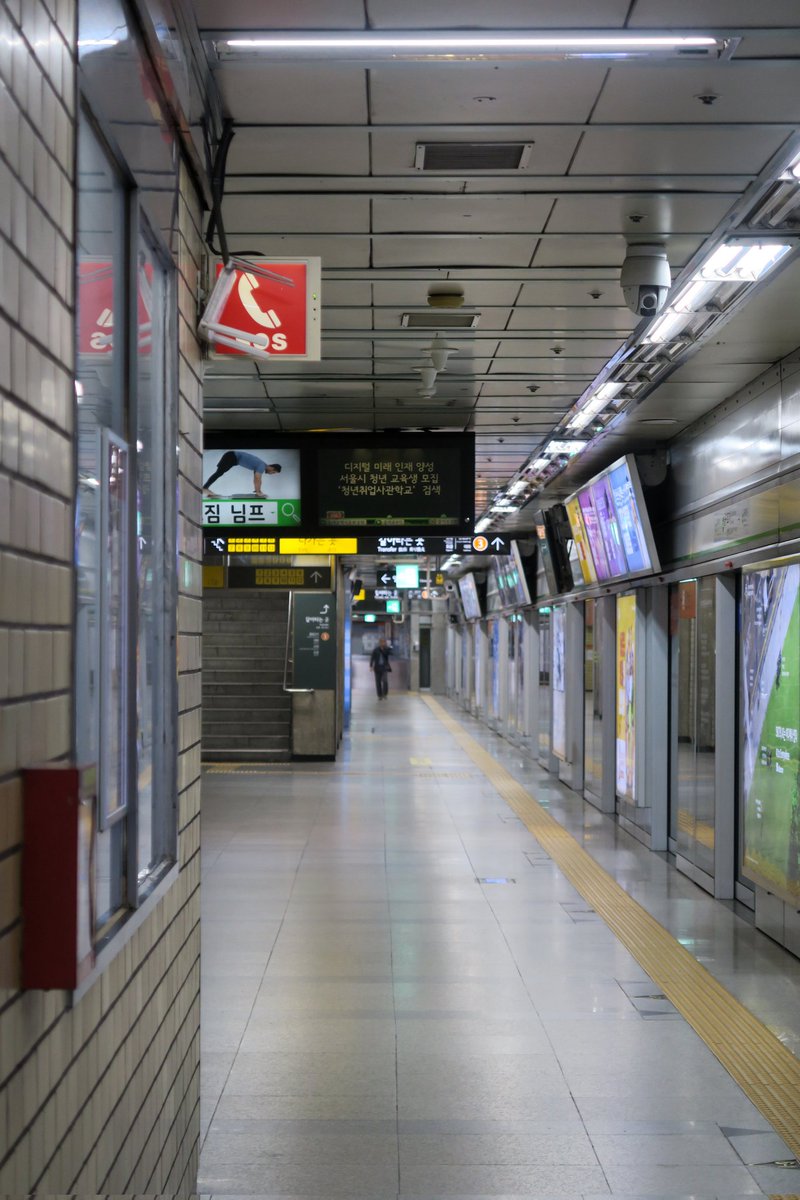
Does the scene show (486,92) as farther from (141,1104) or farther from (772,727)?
(772,727)

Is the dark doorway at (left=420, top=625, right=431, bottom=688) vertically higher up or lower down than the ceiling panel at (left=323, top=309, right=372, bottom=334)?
lower down

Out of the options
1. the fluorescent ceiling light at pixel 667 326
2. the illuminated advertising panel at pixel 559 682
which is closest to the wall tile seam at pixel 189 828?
the fluorescent ceiling light at pixel 667 326

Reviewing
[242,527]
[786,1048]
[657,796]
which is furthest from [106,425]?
[657,796]

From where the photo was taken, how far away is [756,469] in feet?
23.2

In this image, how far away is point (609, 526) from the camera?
1015 centimetres

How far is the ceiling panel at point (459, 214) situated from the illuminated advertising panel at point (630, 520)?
4.48 m

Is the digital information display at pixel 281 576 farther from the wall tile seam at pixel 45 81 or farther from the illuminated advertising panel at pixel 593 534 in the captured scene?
the wall tile seam at pixel 45 81

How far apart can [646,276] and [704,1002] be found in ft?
10.5

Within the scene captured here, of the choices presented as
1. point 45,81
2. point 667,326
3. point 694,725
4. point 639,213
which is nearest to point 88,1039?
point 45,81

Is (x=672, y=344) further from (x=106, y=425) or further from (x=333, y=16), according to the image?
(x=106, y=425)

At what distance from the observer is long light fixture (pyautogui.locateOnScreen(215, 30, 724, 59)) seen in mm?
3256

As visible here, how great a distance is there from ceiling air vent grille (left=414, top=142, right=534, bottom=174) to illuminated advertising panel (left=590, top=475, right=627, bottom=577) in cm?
580

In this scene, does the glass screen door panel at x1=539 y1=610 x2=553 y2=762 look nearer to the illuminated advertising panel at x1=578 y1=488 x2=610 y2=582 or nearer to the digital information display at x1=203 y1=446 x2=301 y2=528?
the illuminated advertising panel at x1=578 y1=488 x2=610 y2=582

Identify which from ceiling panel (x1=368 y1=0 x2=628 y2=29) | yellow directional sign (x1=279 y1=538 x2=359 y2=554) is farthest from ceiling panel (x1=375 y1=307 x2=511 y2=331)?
yellow directional sign (x1=279 y1=538 x2=359 y2=554)
